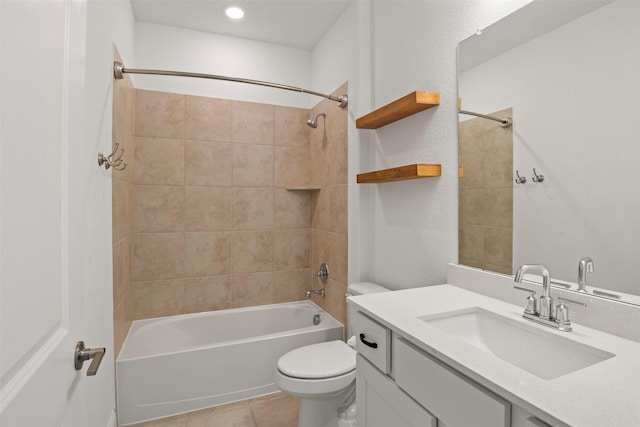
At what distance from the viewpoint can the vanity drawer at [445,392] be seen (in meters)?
0.68

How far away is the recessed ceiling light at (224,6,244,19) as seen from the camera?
7.56 ft

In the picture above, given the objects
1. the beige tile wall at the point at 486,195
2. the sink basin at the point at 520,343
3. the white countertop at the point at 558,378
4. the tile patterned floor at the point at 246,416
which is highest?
the beige tile wall at the point at 486,195

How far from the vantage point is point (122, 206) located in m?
2.03

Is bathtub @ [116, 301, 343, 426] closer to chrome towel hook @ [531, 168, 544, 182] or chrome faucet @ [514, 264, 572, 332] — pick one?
chrome faucet @ [514, 264, 572, 332]

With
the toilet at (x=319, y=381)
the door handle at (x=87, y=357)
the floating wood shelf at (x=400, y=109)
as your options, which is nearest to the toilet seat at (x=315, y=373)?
the toilet at (x=319, y=381)

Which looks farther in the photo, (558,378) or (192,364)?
(192,364)

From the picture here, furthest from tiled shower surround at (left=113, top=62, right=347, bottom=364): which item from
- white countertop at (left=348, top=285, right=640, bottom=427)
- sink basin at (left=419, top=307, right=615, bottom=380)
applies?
white countertop at (left=348, top=285, right=640, bottom=427)

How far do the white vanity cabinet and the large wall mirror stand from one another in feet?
1.82

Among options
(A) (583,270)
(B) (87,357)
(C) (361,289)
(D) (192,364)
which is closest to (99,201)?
(B) (87,357)

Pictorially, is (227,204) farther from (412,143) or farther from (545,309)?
(545,309)

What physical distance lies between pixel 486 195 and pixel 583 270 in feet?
1.46

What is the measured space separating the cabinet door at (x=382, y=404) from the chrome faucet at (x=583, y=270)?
62 cm

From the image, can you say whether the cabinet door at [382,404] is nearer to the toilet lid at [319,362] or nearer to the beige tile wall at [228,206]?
the toilet lid at [319,362]

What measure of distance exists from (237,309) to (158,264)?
74 cm
